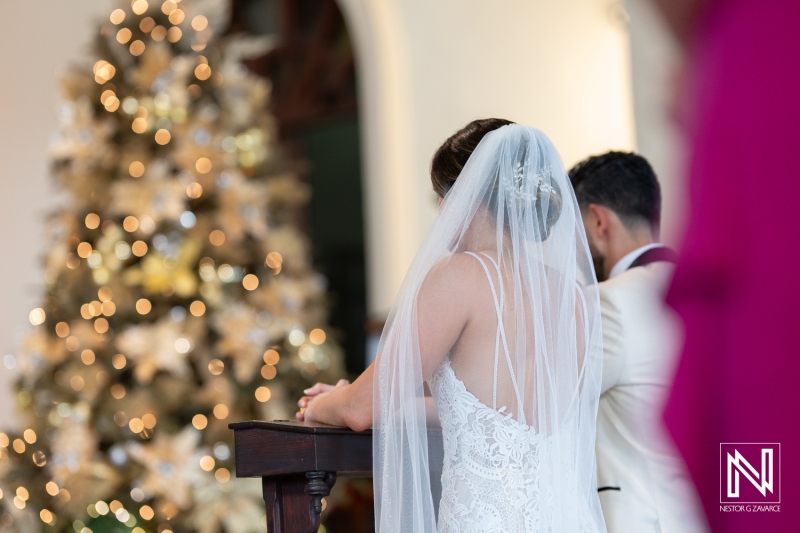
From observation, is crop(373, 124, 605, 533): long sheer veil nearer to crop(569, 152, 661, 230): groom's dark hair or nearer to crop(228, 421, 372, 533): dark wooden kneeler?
crop(228, 421, 372, 533): dark wooden kneeler

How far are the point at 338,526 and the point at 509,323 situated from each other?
5101 millimetres

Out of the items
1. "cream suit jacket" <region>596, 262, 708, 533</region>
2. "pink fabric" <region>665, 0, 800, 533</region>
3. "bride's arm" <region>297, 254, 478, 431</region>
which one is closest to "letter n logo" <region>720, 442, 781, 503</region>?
"pink fabric" <region>665, 0, 800, 533</region>

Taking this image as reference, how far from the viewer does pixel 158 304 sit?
484 cm

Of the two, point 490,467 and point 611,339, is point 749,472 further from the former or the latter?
point 611,339

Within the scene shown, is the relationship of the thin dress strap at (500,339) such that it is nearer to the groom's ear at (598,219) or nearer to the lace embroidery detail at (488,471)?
the lace embroidery detail at (488,471)

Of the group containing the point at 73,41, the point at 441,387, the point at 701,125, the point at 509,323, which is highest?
the point at 73,41

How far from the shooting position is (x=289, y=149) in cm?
837

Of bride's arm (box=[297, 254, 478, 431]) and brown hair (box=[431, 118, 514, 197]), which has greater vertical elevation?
brown hair (box=[431, 118, 514, 197])

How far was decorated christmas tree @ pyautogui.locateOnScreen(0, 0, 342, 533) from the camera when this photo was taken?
15.3 ft

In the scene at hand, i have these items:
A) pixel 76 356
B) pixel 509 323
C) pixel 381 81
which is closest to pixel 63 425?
Result: pixel 76 356

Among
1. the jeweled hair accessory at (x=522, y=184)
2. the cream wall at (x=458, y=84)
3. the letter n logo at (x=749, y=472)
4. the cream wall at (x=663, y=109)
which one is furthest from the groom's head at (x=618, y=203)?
the cream wall at (x=458, y=84)

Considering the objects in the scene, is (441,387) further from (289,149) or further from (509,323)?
(289,149)

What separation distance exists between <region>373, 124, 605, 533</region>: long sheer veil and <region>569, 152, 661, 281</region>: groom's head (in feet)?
1.99

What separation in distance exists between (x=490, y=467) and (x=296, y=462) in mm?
462
